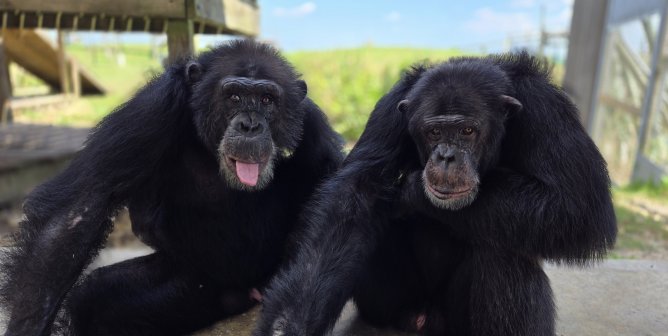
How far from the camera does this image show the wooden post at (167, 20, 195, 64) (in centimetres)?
669

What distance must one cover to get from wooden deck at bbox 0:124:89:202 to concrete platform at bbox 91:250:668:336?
5946 mm

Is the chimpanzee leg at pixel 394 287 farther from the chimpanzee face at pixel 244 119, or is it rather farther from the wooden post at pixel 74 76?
the wooden post at pixel 74 76

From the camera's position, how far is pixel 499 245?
13.6 feet

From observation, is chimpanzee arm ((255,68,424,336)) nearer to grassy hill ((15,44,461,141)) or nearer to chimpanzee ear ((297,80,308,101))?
chimpanzee ear ((297,80,308,101))

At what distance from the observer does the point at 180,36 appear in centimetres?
674

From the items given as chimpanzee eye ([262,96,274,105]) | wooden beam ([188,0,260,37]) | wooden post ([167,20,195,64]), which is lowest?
chimpanzee eye ([262,96,274,105])

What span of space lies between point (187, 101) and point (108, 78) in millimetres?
31440

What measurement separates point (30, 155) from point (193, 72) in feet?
30.8

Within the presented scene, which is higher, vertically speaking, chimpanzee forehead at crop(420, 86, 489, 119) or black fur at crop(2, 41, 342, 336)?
chimpanzee forehead at crop(420, 86, 489, 119)

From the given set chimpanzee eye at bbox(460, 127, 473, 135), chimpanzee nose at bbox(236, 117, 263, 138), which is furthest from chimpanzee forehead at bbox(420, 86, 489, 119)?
chimpanzee nose at bbox(236, 117, 263, 138)

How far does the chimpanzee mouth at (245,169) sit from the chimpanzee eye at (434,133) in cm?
127

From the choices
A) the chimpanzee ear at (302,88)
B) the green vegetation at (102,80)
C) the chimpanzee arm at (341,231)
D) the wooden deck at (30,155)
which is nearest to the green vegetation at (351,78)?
the green vegetation at (102,80)

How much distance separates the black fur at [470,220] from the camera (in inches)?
161

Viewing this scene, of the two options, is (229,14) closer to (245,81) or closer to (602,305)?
(245,81)
